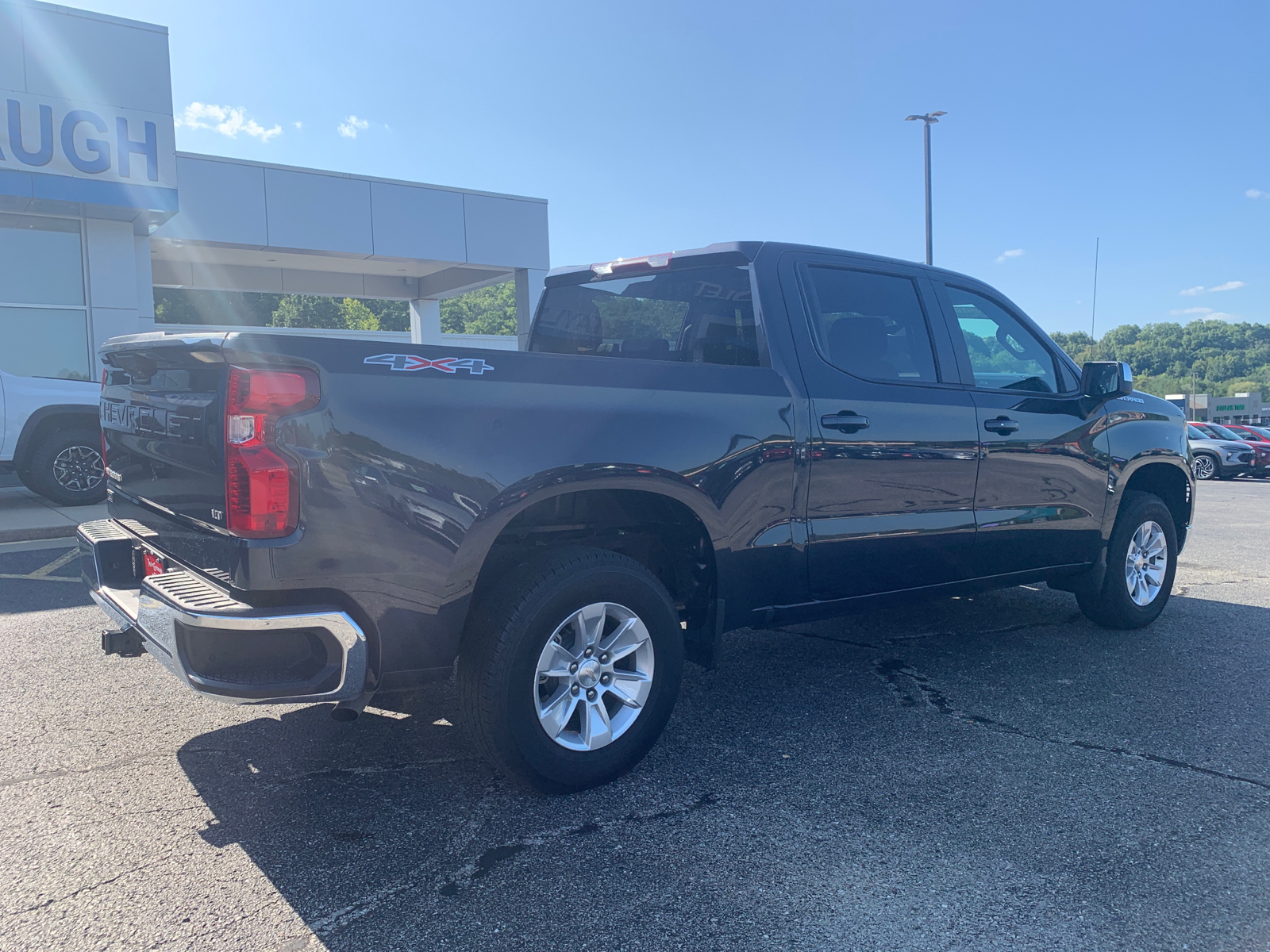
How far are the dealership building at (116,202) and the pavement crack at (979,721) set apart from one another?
1216 centimetres

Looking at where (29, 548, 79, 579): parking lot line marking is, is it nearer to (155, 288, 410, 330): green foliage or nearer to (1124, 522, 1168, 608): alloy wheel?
(1124, 522, 1168, 608): alloy wheel

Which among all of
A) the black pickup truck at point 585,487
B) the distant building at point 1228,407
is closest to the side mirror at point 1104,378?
the black pickup truck at point 585,487

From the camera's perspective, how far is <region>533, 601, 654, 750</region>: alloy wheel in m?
3.12

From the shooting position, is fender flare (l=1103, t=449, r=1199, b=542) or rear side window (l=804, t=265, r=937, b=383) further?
fender flare (l=1103, t=449, r=1199, b=542)

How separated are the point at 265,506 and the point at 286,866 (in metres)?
1.05

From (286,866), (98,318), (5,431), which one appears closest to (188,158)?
(98,318)

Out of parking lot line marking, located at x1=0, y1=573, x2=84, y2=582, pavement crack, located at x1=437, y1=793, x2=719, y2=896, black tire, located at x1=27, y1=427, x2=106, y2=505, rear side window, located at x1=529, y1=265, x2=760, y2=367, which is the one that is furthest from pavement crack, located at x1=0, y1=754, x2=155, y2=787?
black tire, located at x1=27, y1=427, x2=106, y2=505

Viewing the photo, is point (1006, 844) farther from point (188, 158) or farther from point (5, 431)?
point (188, 158)

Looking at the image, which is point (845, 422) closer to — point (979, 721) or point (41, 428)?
point (979, 721)

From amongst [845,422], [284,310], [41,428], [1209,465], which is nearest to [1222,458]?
[1209,465]

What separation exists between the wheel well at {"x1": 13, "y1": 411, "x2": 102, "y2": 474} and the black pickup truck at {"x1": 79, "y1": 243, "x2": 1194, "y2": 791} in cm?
734

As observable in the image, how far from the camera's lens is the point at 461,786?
3.27m

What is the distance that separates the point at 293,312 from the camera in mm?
67000

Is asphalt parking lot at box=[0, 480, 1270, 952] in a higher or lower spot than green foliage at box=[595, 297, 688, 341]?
lower
